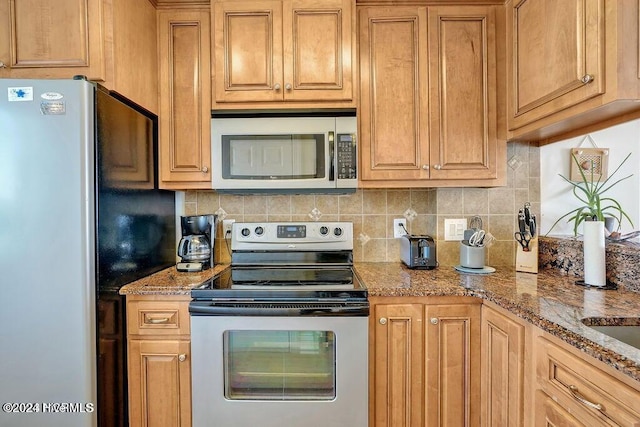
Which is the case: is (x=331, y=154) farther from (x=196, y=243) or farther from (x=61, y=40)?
(x=61, y=40)

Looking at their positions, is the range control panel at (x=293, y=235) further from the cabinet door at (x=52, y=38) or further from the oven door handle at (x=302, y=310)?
the cabinet door at (x=52, y=38)

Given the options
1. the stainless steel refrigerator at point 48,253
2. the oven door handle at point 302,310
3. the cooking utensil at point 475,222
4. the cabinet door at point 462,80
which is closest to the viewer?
the stainless steel refrigerator at point 48,253

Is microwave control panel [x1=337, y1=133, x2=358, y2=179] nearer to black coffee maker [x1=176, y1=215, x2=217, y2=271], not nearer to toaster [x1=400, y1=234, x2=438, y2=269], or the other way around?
toaster [x1=400, y1=234, x2=438, y2=269]

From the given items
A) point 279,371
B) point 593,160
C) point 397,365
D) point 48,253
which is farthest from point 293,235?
point 593,160

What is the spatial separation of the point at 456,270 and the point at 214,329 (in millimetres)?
1235

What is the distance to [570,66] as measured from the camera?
3.98 feet

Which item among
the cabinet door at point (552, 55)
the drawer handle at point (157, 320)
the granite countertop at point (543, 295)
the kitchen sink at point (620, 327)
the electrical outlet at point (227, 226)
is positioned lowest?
the drawer handle at point (157, 320)

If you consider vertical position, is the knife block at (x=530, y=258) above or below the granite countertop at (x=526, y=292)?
above

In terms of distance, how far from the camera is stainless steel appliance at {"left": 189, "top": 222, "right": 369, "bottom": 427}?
1369mm

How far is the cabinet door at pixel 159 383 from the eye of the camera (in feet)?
4.69

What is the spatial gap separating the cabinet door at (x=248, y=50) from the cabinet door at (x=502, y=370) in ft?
4.69

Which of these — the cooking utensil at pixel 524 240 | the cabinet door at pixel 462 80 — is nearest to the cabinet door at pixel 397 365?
the cooking utensil at pixel 524 240

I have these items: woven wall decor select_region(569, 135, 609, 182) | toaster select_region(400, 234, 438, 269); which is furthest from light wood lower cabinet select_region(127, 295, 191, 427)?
woven wall decor select_region(569, 135, 609, 182)

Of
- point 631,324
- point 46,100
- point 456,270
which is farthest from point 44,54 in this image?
point 631,324
